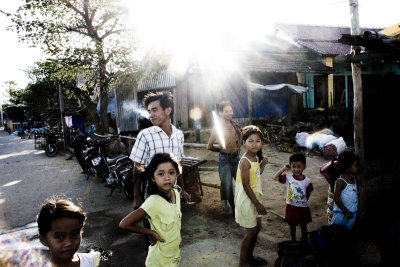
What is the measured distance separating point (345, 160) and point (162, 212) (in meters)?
2.23

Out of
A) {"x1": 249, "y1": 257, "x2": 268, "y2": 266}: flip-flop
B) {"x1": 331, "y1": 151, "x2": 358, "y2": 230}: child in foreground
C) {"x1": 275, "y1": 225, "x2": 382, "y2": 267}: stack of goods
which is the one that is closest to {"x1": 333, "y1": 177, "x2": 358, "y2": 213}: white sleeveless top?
{"x1": 331, "y1": 151, "x2": 358, "y2": 230}: child in foreground

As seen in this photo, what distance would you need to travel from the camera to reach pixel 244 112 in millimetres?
15773

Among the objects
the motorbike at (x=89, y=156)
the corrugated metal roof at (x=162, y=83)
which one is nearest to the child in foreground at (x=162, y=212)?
the motorbike at (x=89, y=156)

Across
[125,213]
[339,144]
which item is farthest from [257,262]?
[339,144]

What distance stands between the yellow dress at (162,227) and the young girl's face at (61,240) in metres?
0.54

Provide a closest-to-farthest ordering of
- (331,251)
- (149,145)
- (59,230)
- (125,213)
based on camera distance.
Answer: (59,230) → (331,251) → (149,145) → (125,213)

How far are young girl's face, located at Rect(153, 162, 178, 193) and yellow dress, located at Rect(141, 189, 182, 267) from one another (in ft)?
0.29

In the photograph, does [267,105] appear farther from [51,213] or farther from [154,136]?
[51,213]

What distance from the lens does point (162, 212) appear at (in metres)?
2.12

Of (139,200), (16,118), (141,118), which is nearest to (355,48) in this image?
(139,200)

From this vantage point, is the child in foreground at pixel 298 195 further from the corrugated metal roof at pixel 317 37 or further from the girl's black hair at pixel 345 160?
the corrugated metal roof at pixel 317 37

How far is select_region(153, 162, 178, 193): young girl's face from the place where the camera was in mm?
2139

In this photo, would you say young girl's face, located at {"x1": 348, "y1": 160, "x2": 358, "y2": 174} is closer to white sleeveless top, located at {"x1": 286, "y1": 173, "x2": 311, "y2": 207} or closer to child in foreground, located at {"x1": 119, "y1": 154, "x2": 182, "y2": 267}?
white sleeveless top, located at {"x1": 286, "y1": 173, "x2": 311, "y2": 207}

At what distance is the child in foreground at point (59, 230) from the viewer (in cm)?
162
